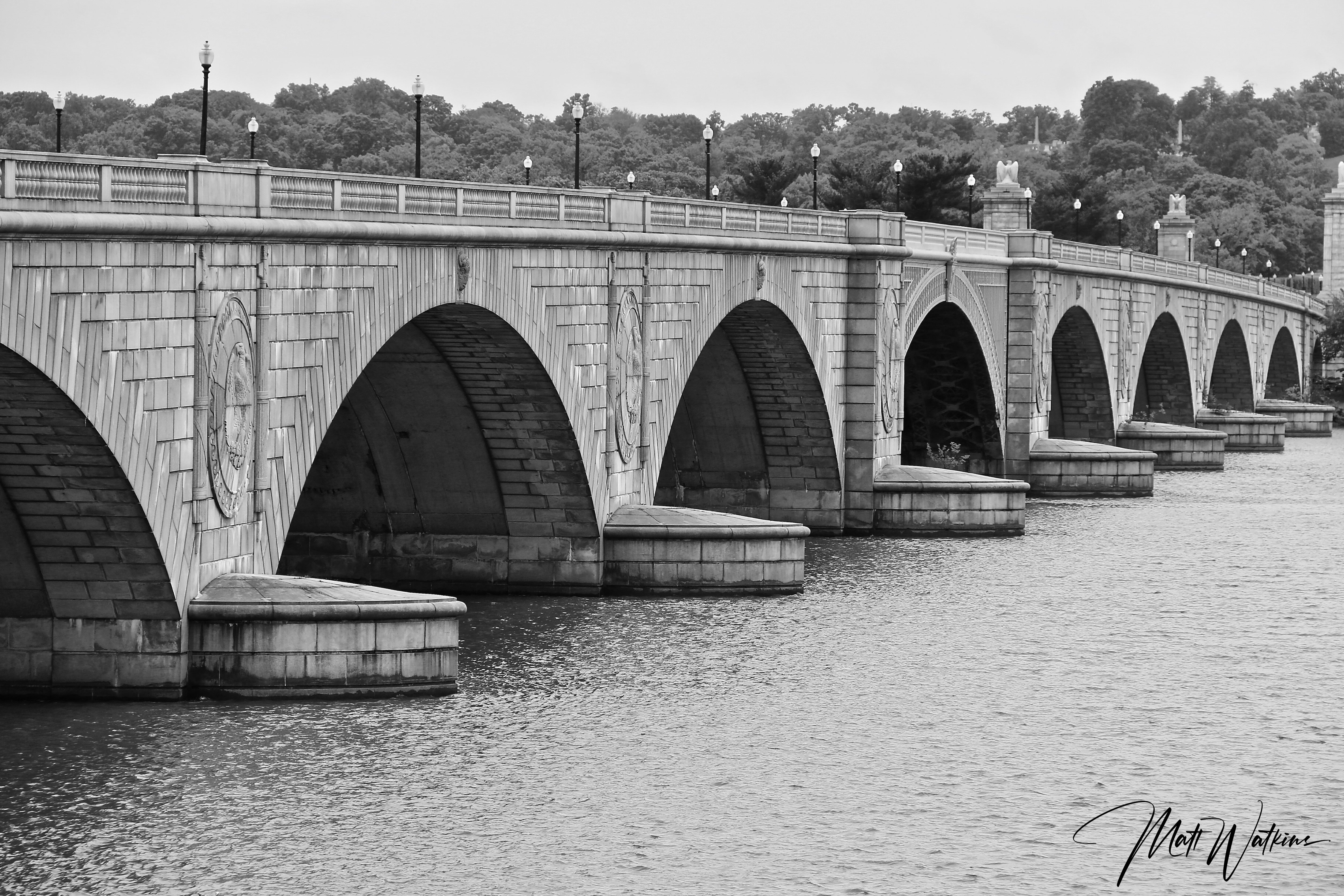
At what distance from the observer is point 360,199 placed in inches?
1147

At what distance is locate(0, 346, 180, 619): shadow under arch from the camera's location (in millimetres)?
23797

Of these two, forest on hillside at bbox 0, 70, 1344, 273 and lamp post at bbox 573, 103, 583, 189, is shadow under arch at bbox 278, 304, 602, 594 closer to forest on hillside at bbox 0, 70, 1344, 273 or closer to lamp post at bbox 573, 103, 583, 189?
lamp post at bbox 573, 103, 583, 189

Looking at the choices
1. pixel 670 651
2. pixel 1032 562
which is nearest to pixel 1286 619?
pixel 1032 562

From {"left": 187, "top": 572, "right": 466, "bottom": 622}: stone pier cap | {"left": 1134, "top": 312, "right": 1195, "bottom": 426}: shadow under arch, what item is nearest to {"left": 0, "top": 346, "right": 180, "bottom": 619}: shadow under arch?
{"left": 187, "top": 572, "right": 466, "bottom": 622}: stone pier cap

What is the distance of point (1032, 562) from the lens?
4303cm

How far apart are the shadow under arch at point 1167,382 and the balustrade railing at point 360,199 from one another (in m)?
32.7

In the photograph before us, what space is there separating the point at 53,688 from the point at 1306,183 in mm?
176559

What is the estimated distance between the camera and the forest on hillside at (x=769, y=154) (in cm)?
7500

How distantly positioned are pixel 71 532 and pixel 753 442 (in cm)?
2450

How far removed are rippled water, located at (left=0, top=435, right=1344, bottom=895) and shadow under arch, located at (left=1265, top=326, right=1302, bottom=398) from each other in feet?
239

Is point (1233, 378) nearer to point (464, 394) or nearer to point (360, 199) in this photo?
point (464, 394)

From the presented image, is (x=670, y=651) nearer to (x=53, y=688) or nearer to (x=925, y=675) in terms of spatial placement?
(x=925, y=675)

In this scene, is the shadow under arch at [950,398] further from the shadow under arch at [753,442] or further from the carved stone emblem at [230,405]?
the carved stone emblem at [230,405]
